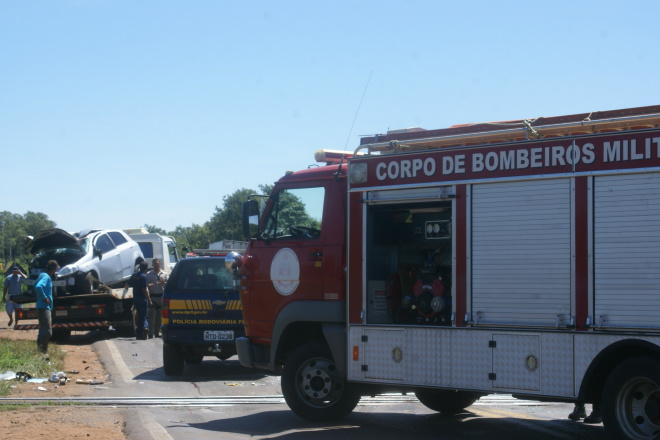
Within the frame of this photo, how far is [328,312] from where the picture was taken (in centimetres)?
875

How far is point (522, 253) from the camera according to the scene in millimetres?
7465

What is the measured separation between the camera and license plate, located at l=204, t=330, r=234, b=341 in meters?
12.6

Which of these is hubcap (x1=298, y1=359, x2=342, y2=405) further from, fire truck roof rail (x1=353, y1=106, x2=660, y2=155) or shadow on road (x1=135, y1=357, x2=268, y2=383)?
shadow on road (x1=135, y1=357, x2=268, y2=383)

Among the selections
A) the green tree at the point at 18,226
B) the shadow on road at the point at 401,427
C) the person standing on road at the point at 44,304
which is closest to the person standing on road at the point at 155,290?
the person standing on road at the point at 44,304

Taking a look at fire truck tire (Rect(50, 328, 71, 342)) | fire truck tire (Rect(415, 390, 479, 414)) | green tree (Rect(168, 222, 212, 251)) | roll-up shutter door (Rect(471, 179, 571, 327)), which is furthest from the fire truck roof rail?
green tree (Rect(168, 222, 212, 251))

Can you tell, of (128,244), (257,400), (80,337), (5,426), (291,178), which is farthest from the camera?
(128,244)

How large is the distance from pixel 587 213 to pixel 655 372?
1.47m

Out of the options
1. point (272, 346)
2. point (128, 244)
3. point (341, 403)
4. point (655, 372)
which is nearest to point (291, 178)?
point (272, 346)

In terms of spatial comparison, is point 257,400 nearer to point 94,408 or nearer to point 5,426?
point 94,408

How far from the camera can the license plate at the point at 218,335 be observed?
41.4 ft

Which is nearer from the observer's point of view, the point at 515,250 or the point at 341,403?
the point at 515,250

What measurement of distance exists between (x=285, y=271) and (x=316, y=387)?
1.36 meters

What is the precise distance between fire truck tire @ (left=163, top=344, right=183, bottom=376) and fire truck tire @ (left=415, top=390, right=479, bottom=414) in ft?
16.4

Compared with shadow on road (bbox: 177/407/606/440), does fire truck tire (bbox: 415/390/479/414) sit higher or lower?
higher
